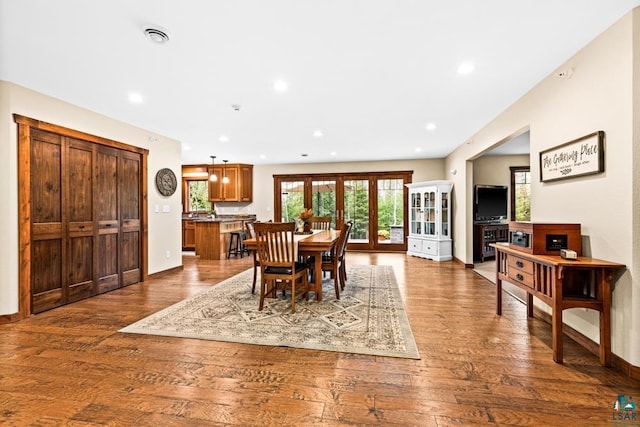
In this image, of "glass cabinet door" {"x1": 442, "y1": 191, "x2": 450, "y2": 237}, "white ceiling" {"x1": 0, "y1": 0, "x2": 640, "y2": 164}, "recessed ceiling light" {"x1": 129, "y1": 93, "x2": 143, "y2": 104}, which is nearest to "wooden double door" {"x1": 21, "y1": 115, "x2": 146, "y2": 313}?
"white ceiling" {"x1": 0, "y1": 0, "x2": 640, "y2": 164}

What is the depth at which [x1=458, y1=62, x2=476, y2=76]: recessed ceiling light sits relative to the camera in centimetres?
262

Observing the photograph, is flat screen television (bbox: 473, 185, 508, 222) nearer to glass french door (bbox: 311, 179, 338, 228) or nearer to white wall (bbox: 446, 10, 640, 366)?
glass french door (bbox: 311, 179, 338, 228)

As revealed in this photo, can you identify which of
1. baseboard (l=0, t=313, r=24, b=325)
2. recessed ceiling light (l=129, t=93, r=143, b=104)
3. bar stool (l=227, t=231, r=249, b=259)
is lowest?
baseboard (l=0, t=313, r=24, b=325)

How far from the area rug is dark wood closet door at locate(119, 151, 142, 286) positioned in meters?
1.42

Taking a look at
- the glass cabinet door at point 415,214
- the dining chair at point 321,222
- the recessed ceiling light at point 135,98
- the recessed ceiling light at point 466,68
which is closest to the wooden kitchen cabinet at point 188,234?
the dining chair at point 321,222

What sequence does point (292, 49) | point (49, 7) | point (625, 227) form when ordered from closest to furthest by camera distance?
point (49, 7) < point (625, 227) < point (292, 49)

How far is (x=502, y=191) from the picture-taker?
6.62 metres

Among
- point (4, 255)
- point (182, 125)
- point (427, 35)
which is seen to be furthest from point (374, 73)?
point (4, 255)

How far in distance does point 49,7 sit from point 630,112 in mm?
3859

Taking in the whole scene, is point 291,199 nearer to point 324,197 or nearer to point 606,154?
point 324,197

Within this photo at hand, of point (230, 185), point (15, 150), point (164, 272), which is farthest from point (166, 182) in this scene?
point (230, 185)

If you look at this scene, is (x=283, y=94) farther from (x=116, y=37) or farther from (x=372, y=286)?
(x=372, y=286)

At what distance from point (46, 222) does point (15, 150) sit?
2.64 ft

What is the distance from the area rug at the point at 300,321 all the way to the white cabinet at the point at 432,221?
9.29 feet
